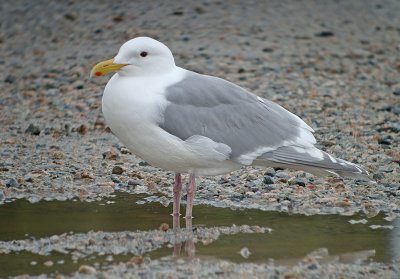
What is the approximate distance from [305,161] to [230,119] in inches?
27.8

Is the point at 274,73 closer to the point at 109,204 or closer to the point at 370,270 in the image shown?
the point at 109,204

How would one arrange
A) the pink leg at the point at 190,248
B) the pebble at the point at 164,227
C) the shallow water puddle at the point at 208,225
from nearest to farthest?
1. the shallow water puddle at the point at 208,225
2. the pink leg at the point at 190,248
3. the pebble at the point at 164,227

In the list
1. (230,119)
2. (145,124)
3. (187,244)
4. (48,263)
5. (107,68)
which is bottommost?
(187,244)

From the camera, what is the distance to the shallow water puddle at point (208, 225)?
23.9 feet

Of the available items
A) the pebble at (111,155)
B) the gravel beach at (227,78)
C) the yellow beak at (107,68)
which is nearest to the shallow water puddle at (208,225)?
the gravel beach at (227,78)

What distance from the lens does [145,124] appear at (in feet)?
26.8

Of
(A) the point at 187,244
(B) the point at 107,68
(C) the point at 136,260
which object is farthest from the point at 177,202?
(C) the point at 136,260

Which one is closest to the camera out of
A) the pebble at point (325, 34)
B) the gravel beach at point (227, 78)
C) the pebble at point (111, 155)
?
the gravel beach at point (227, 78)

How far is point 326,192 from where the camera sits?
9.52 m

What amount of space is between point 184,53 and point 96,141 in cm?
420

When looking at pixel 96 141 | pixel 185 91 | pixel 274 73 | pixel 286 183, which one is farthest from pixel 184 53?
pixel 185 91

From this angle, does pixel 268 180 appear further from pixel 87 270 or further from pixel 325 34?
pixel 325 34

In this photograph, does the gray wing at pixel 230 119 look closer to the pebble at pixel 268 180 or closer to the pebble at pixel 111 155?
the pebble at pixel 268 180

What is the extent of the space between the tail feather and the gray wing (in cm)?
6
